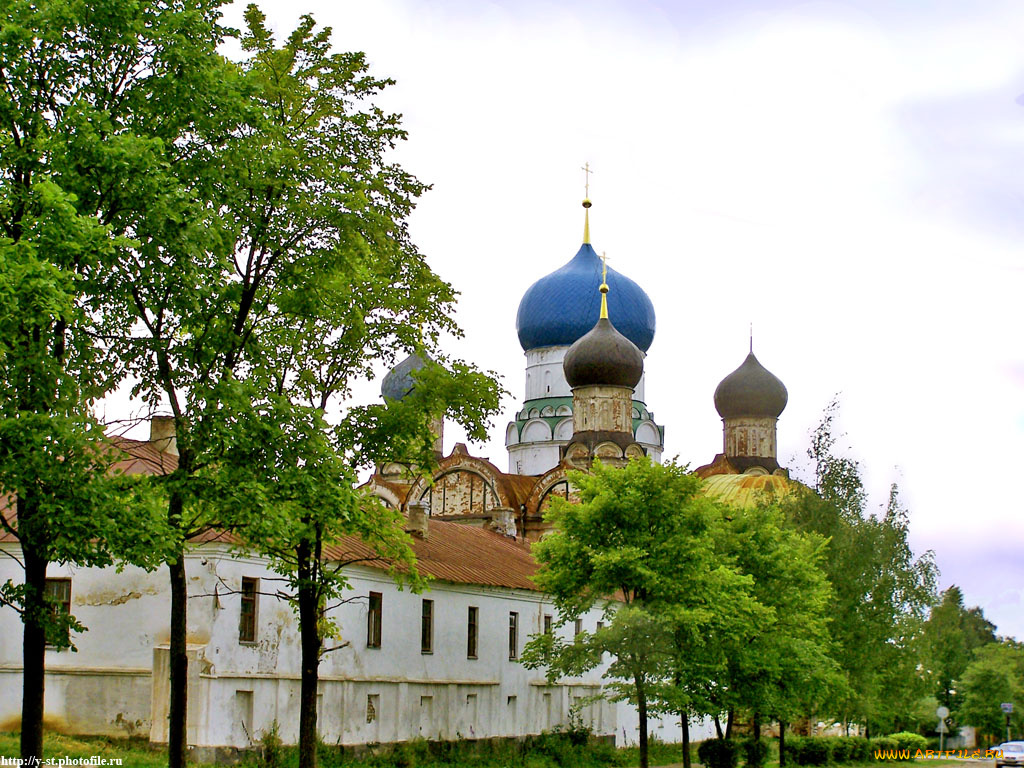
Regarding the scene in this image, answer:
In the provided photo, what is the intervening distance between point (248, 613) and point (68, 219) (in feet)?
40.8

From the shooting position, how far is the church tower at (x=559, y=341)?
2645 inches

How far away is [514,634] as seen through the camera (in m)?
33.2

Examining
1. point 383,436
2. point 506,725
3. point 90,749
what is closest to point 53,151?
point 383,436

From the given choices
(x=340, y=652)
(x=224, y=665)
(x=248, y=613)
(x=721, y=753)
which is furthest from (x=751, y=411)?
(x=224, y=665)

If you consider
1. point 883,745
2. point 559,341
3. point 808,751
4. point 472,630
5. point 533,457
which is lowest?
point 883,745

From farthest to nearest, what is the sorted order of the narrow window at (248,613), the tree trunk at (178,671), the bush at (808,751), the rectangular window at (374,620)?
the bush at (808,751) < the rectangular window at (374,620) < the narrow window at (248,613) < the tree trunk at (178,671)

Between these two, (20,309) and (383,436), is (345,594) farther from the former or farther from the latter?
(20,309)

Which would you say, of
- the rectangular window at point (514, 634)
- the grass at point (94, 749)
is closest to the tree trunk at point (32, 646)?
the grass at point (94, 749)

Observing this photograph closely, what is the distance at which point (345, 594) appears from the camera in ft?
86.8

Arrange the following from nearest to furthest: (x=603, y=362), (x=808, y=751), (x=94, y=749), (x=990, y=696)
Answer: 1. (x=94, y=749)
2. (x=808, y=751)
3. (x=603, y=362)
4. (x=990, y=696)

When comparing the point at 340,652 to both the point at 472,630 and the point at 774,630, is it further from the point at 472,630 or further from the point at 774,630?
the point at 774,630

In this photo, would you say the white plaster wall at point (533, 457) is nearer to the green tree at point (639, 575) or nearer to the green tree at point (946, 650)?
the green tree at point (946, 650)

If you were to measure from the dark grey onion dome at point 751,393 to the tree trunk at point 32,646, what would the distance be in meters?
53.7

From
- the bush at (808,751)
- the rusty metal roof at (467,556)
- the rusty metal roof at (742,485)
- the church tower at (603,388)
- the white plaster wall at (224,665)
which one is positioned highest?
the church tower at (603,388)
